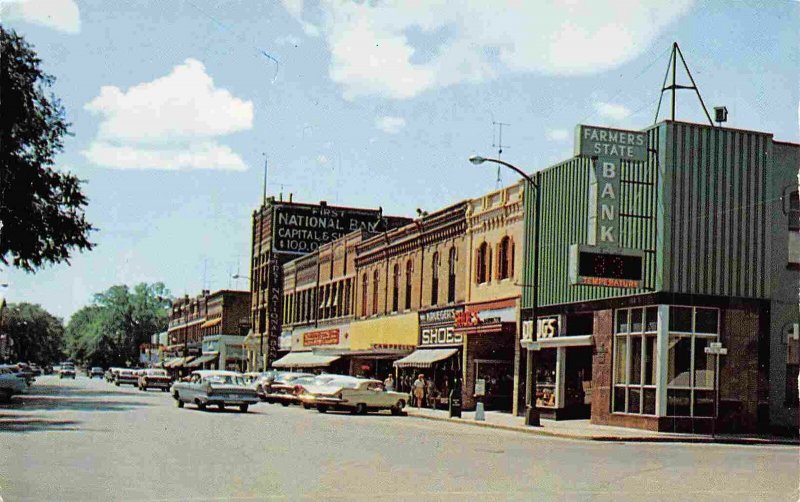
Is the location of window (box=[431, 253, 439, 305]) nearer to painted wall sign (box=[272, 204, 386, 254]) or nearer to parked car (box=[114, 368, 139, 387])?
painted wall sign (box=[272, 204, 386, 254])

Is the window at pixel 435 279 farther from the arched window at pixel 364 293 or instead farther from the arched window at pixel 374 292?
the arched window at pixel 364 293

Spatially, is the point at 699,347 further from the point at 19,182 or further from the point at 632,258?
the point at 19,182

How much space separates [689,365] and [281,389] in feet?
71.3

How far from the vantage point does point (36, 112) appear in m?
40.2

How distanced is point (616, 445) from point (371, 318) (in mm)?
34044

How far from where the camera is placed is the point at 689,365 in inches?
1282

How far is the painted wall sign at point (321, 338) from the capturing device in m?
66.3

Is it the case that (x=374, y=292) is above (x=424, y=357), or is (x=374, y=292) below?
above

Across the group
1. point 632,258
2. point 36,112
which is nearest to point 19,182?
point 36,112

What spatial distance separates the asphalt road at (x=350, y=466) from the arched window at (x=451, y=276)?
20680 millimetres

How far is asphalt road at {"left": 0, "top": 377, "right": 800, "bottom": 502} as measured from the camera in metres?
14.3

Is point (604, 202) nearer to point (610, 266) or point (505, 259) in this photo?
point (610, 266)

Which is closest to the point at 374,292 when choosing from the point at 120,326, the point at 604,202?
the point at 604,202

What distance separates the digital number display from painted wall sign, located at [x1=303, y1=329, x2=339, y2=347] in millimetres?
34050
